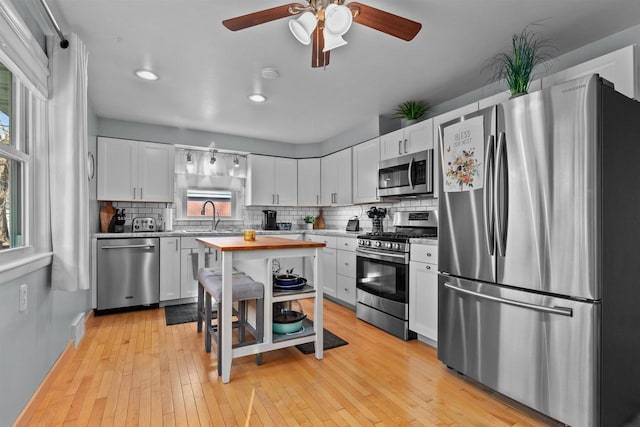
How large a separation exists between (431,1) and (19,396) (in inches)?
124

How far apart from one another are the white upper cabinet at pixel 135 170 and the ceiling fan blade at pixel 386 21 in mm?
3620

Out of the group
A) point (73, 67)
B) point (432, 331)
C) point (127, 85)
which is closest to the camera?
point (73, 67)

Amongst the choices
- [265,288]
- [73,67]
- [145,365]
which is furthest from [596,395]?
[73,67]

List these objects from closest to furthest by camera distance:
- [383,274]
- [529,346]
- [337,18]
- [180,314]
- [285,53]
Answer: [337,18] → [529,346] → [285,53] → [383,274] → [180,314]

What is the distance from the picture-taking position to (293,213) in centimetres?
579

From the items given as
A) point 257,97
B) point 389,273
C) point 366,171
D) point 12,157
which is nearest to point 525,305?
point 389,273

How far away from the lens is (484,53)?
Answer: 2.65 metres

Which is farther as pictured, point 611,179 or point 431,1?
point 431,1

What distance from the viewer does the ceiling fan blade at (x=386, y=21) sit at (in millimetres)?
1675

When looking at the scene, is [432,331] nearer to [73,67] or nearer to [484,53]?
[484,53]

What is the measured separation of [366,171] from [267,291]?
93.5 inches

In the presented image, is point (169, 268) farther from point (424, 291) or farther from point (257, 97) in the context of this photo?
point (424, 291)

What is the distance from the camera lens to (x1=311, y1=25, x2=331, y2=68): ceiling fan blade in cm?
193

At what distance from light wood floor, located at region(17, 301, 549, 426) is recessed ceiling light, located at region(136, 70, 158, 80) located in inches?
94.1
